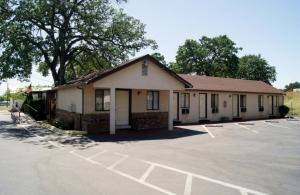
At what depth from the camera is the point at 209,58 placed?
60.8m

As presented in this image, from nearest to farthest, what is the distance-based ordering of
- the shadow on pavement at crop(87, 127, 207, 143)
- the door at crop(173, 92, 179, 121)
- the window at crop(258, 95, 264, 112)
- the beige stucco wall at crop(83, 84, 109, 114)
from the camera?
the shadow on pavement at crop(87, 127, 207, 143) < the beige stucco wall at crop(83, 84, 109, 114) < the door at crop(173, 92, 179, 121) < the window at crop(258, 95, 264, 112)

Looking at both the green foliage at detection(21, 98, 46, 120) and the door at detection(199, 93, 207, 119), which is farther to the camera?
the green foliage at detection(21, 98, 46, 120)

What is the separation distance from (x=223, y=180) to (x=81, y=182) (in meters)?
3.58

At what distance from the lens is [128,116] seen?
2062 cm

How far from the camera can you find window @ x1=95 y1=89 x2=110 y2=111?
19.0m

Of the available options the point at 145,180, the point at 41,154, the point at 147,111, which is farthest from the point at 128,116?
the point at 145,180

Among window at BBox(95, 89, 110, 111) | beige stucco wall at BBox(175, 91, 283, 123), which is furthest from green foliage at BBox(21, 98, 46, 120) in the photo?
beige stucco wall at BBox(175, 91, 283, 123)

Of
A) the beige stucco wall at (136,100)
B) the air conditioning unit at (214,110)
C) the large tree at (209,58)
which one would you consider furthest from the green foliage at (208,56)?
the beige stucco wall at (136,100)

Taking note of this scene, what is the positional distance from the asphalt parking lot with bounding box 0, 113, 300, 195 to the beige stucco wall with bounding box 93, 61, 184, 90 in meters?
3.48

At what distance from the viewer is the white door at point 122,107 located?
20141 mm

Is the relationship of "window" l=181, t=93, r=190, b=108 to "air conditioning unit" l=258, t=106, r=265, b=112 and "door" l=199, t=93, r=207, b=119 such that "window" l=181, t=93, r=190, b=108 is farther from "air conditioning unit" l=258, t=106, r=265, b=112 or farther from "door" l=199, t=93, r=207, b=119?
"air conditioning unit" l=258, t=106, r=265, b=112

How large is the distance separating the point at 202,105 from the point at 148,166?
697 inches

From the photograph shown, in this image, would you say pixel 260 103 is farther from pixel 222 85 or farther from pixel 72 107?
pixel 72 107

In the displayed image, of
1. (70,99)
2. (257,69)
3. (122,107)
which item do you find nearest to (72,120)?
(70,99)
